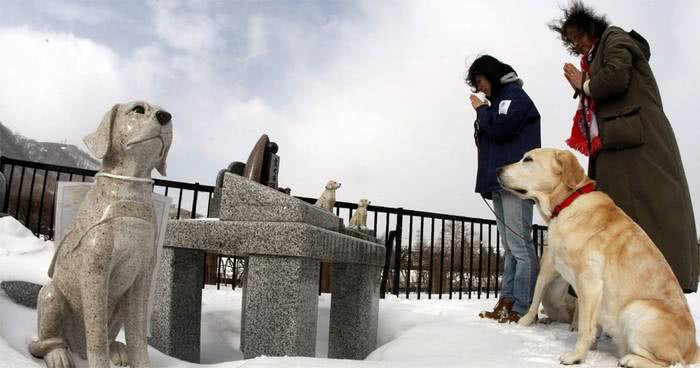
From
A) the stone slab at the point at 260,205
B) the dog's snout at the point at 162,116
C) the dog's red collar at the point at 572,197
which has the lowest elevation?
the stone slab at the point at 260,205

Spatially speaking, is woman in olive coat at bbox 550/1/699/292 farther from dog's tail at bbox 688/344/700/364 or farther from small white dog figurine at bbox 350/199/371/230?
small white dog figurine at bbox 350/199/371/230

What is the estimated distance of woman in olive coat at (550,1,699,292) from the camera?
323 cm

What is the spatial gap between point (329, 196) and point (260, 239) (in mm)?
4304

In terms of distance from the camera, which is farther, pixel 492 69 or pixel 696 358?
pixel 492 69

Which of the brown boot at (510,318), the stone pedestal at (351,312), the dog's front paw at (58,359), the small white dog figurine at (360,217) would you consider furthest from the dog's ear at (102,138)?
the small white dog figurine at (360,217)

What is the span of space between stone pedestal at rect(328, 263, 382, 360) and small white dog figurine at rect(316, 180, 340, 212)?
3.09m

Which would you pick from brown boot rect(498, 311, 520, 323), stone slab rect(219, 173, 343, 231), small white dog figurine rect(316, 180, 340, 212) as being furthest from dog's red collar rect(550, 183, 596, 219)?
small white dog figurine rect(316, 180, 340, 212)

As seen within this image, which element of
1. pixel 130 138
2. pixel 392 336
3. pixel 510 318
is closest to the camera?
pixel 130 138

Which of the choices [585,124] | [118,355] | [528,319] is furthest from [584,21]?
[118,355]

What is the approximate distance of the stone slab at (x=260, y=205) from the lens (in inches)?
114

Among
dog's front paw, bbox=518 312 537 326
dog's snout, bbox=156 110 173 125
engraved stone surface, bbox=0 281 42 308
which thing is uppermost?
dog's snout, bbox=156 110 173 125

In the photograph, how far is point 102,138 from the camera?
2072 mm

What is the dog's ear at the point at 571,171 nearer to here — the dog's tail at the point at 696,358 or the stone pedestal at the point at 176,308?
the dog's tail at the point at 696,358

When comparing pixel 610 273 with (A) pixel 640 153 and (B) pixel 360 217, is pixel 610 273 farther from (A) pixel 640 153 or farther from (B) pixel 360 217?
(B) pixel 360 217
